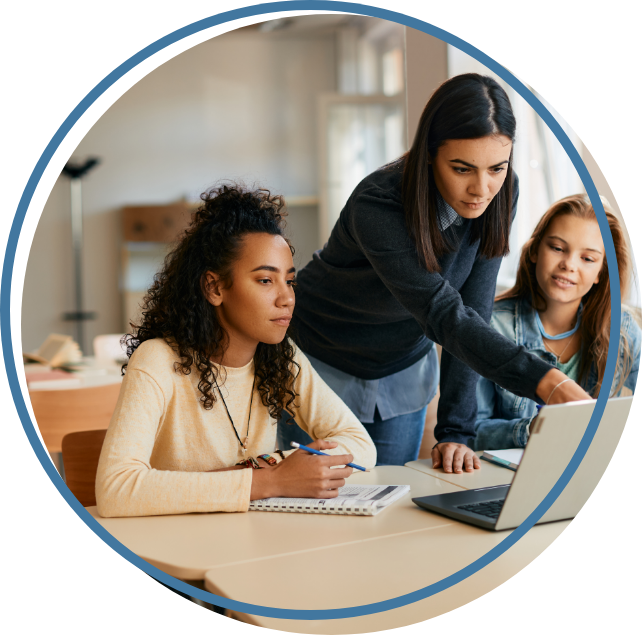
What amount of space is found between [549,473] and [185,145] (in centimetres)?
402

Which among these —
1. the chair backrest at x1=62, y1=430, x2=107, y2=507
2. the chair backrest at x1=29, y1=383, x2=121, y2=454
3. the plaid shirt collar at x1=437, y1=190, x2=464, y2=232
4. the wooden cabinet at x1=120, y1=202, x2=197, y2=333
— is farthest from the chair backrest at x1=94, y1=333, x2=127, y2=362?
the plaid shirt collar at x1=437, y1=190, x2=464, y2=232

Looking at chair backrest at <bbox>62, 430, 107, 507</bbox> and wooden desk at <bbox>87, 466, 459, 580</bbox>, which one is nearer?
wooden desk at <bbox>87, 466, 459, 580</bbox>

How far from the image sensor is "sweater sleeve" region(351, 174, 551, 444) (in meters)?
0.93

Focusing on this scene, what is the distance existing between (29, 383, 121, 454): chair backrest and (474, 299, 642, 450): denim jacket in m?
0.88

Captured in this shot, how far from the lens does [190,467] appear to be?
1070 mm

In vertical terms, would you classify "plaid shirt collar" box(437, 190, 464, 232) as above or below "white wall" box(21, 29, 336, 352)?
below

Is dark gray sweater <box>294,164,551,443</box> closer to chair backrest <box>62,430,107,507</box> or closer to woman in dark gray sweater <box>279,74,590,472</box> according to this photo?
woman in dark gray sweater <box>279,74,590,472</box>

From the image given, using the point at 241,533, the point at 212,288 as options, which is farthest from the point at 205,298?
the point at 241,533

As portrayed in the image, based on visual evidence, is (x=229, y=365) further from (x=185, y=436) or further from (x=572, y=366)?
(x=572, y=366)

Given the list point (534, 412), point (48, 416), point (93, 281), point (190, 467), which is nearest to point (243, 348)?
point (190, 467)

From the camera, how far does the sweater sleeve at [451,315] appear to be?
934 mm

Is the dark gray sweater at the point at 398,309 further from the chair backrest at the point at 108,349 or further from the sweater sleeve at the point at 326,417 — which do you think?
the chair backrest at the point at 108,349

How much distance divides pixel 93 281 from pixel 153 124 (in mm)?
1034

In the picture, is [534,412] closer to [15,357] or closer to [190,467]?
[190,467]
